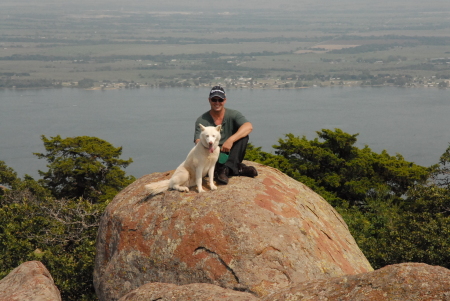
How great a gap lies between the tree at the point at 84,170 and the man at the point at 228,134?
29.9 meters

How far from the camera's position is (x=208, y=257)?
9.53 meters

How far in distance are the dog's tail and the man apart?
1048mm

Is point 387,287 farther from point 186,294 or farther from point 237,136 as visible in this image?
point 237,136

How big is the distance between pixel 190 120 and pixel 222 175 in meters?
135

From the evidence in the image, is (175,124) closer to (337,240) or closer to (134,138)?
(134,138)

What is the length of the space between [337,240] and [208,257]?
3094 millimetres

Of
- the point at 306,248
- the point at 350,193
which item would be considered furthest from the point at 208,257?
the point at 350,193

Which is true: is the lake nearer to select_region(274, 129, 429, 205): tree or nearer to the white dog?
select_region(274, 129, 429, 205): tree

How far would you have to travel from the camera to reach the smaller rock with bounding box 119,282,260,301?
781 cm

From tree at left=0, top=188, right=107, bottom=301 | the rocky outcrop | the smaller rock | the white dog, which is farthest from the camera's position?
tree at left=0, top=188, right=107, bottom=301

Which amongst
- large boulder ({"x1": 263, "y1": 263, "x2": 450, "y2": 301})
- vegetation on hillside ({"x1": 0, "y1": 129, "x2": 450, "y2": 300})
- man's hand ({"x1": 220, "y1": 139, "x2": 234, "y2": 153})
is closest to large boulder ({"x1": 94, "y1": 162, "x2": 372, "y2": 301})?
man's hand ({"x1": 220, "y1": 139, "x2": 234, "y2": 153})

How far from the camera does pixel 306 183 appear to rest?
35.0 m

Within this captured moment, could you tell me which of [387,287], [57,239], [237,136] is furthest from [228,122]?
[57,239]

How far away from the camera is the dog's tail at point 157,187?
1084 cm
